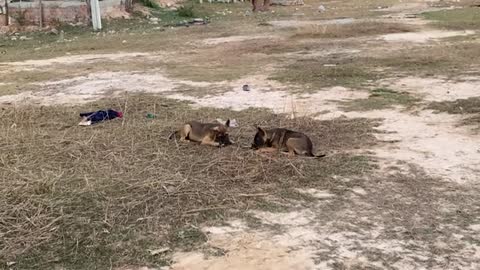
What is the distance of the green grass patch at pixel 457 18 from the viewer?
1562 cm

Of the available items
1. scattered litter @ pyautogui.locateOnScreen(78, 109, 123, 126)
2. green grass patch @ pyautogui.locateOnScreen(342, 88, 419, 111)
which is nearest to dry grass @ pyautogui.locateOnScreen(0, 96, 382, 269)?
scattered litter @ pyautogui.locateOnScreen(78, 109, 123, 126)

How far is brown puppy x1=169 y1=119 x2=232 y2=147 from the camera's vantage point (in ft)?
19.2

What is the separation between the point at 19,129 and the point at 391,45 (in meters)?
8.43

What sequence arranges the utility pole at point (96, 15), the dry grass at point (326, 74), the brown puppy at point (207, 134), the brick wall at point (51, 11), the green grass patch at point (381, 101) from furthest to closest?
the brick wall at point (51, 11) → the utility pole at point (96, 15) → the dry grass at point (326, 74) → the green grass patch at point (381, 101) → the brown puppy at point (207, 134)

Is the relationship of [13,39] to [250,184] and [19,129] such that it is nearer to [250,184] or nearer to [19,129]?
[19,129]

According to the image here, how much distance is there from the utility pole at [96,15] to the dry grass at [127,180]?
1141 centimetres

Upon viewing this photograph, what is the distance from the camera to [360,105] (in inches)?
299

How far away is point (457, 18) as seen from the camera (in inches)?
682

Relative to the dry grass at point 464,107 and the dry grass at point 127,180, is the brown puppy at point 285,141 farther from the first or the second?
the dry grass at point 464,107

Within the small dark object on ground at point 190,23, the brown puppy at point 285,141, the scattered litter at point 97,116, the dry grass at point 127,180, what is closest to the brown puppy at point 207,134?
the dry grass at point 127,180

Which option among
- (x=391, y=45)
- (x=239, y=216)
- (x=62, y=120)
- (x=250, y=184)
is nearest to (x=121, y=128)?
(x=62, y=120)

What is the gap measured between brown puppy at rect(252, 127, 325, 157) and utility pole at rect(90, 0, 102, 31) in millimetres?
13448

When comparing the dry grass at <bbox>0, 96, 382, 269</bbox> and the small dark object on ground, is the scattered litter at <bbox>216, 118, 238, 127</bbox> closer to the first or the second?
the dry grass at <bbox>0, 96, 382, 269</bbox>

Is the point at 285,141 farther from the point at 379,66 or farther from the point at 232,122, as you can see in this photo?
the point at 379,66
